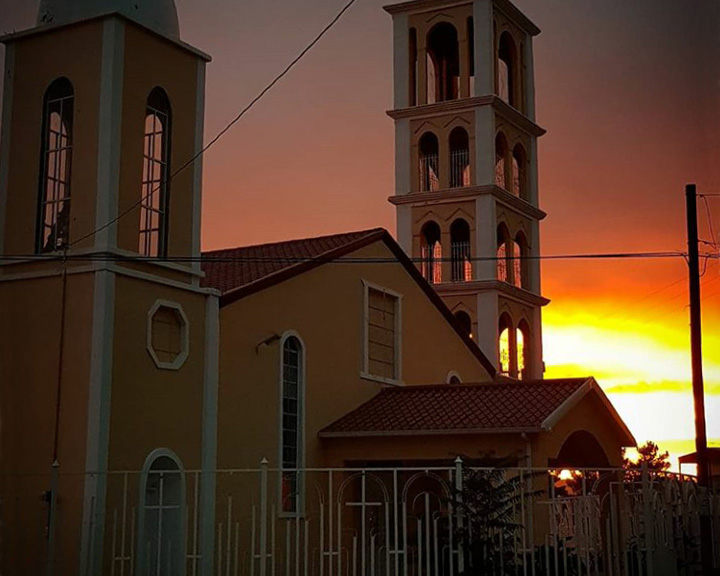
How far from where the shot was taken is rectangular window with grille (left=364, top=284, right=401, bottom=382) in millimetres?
24594

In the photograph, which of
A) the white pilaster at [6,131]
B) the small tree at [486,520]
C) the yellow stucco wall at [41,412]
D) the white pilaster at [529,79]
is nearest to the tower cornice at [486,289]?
the white pilaster at [529,79]

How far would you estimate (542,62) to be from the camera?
41.2m

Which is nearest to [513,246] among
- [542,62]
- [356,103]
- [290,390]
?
[542,62]

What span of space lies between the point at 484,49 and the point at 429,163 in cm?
409

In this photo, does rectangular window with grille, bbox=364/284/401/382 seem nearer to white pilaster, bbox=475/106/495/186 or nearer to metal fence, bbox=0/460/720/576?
metal fence, bbox=0/460/720/576

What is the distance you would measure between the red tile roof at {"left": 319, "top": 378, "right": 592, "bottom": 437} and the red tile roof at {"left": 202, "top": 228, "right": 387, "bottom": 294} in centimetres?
304

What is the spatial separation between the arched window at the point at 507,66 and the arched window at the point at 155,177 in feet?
74.2

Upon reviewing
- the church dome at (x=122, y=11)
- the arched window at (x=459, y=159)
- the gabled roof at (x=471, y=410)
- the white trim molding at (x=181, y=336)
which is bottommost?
the gabled roof at (x=471, y=410)

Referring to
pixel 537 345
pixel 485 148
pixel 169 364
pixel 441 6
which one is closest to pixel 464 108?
pixel 485 148

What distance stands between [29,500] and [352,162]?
1382cm

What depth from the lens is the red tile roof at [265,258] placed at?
855 inches

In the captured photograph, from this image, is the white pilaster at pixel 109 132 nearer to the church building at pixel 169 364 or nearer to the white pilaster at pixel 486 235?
the church building at pixel 169 364

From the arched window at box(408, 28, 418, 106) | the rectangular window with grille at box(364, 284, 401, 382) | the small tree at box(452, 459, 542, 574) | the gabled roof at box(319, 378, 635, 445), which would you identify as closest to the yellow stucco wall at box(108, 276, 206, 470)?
the gabled roof at box(319, 378, 635, 445)

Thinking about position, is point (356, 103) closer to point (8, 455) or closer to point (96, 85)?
point (96, 85)
